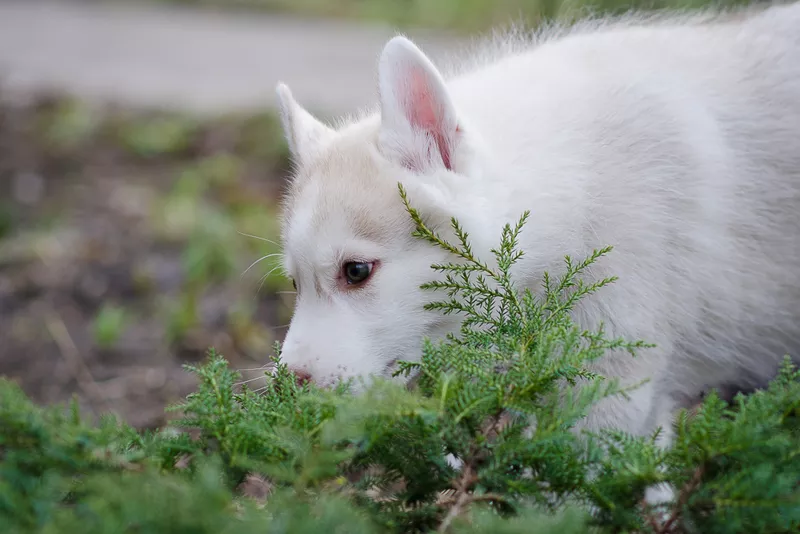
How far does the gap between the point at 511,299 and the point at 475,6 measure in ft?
28.3

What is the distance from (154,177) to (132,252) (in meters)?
1.23

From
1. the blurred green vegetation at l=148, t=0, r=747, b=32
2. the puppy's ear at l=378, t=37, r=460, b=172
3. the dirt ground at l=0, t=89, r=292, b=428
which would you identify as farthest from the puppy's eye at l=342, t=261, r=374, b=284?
the blurred green vegetation at l=148, t=0, r=747, b=32

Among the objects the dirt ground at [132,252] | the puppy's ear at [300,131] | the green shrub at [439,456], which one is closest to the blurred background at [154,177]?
the dirt ground at [132,252]

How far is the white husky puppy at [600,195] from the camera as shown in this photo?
2246mm

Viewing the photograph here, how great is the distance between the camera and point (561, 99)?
8.29 feet

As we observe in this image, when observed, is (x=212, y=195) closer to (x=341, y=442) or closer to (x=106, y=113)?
(x=106, y=113)

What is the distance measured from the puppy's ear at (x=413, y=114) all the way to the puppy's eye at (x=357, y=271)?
0.32m

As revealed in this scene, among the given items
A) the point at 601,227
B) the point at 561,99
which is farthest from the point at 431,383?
the point at 561,99

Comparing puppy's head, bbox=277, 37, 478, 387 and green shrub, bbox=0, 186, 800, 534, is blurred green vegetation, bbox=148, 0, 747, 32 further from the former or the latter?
green shrub, bbox=0, 186, 800, 534

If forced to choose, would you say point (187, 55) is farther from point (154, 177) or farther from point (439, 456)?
point (439, 456)

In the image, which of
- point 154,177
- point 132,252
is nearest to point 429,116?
point 132,252

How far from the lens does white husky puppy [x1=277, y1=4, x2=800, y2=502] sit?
2.25 metres

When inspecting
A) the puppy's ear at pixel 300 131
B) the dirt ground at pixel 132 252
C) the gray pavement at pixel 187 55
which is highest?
the gray pavement at pixel 187 55

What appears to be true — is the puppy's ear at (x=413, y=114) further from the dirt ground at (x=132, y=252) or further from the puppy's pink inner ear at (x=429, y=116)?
A: the dirt ground at (x=132, y=252)
